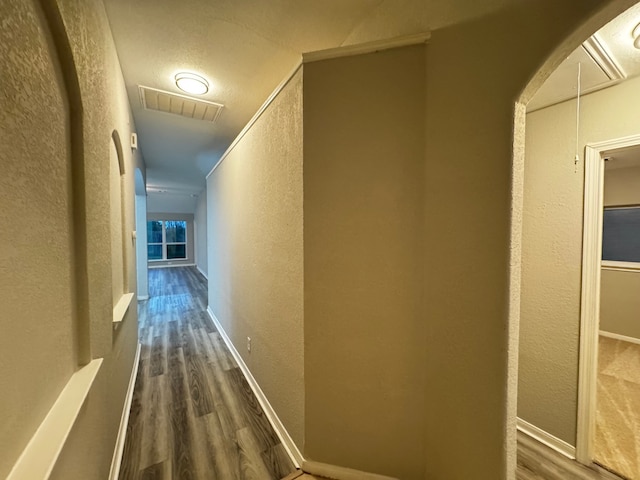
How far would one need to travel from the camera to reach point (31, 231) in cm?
60

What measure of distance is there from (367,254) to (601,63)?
158cm

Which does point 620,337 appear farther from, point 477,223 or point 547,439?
point 477,223

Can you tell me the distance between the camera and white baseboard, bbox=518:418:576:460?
1527mm

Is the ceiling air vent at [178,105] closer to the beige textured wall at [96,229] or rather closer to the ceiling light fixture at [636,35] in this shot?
the beige textured wall at [96,229]

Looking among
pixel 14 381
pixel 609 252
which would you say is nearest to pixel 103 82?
pixel 14 381

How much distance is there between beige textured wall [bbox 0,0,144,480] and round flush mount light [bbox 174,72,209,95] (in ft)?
2.37

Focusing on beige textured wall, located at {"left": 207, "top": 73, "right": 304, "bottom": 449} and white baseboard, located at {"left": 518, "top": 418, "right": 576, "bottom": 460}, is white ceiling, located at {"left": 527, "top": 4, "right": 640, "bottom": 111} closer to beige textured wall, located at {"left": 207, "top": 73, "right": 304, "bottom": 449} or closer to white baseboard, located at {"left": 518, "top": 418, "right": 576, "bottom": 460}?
beige textured wall, located at {"left": 207, "top": 73, "right": 304, "bottom": 449}

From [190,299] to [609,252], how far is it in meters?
7.27

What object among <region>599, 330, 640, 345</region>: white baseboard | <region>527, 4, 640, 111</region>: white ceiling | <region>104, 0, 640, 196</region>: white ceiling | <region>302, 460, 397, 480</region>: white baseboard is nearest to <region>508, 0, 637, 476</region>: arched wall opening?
<region>527, 4, 640, 111</region>: white ceiling

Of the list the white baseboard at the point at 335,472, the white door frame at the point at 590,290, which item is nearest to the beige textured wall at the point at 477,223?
the white baseboard at the point at 335,472

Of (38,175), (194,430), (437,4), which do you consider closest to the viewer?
(38,175)

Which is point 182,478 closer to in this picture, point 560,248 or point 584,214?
point 560,248

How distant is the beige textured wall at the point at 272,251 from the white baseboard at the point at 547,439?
1554 mm

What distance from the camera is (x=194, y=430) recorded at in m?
1.73
